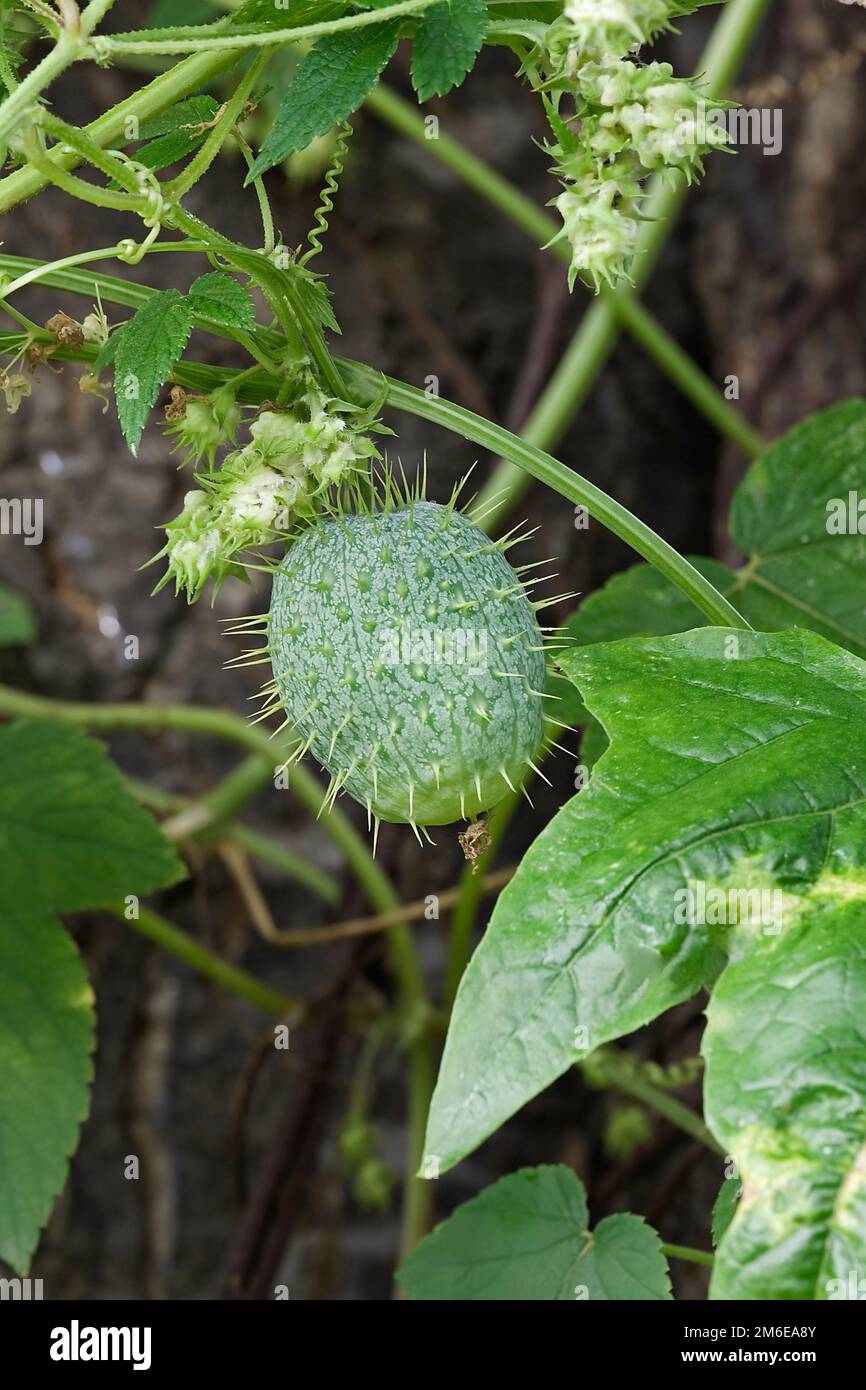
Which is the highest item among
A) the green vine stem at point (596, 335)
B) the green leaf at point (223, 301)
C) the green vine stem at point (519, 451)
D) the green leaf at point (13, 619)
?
the green vine stem at point (596, 335)

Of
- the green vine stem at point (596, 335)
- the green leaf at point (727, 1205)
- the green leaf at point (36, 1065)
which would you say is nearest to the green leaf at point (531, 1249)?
the green leaf at point (727, 1205)

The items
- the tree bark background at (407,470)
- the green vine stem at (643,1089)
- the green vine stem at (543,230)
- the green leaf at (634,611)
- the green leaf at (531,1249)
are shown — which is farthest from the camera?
the tree bark background at (407,470)

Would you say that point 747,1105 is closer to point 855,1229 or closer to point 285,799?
point 855,1229

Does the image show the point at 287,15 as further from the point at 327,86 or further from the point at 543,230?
the point at 543,230

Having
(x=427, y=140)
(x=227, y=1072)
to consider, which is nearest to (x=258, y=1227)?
(x=227, y=1072)

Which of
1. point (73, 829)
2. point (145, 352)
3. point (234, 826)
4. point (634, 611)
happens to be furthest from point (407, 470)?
point (145, 352)

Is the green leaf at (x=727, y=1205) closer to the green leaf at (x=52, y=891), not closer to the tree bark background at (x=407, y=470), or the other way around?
the green leaf at (x=52, y=891)
